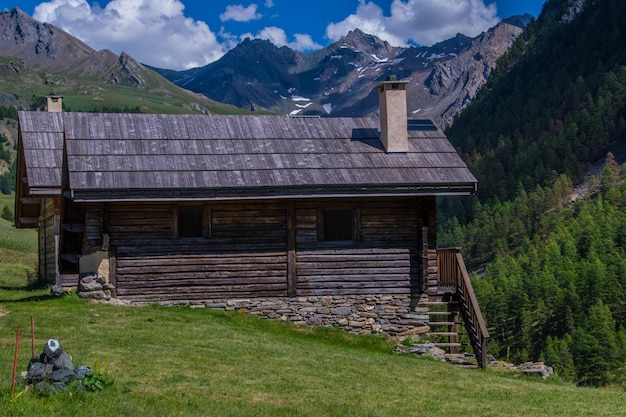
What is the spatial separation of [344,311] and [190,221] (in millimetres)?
4981

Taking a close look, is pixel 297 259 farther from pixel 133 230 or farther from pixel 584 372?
pixel 584 372

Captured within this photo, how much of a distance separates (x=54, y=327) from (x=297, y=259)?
25.0ft

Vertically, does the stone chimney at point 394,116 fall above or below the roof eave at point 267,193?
above

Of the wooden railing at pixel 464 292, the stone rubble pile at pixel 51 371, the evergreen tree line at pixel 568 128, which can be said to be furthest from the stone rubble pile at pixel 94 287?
the evergreen tree line at pixel 568 128

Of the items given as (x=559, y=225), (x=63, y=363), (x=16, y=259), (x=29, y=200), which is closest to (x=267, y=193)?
(x=63, y=363)

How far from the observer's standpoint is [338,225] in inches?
923

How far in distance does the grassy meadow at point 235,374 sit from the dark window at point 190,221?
214cm

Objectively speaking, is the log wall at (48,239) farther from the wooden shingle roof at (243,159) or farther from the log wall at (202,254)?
the log wall at (202,254)

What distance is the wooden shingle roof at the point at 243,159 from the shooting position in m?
21.6

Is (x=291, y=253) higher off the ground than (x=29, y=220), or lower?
lower

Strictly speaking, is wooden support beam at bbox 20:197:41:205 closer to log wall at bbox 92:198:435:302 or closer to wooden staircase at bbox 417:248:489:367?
log wall at bbox 92:198:435:302

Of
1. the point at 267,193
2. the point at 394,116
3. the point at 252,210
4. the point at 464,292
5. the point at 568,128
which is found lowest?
the point at 464,292

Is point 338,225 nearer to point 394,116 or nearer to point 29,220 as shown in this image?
point 394,116

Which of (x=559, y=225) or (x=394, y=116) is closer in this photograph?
(x=394, y=116)
